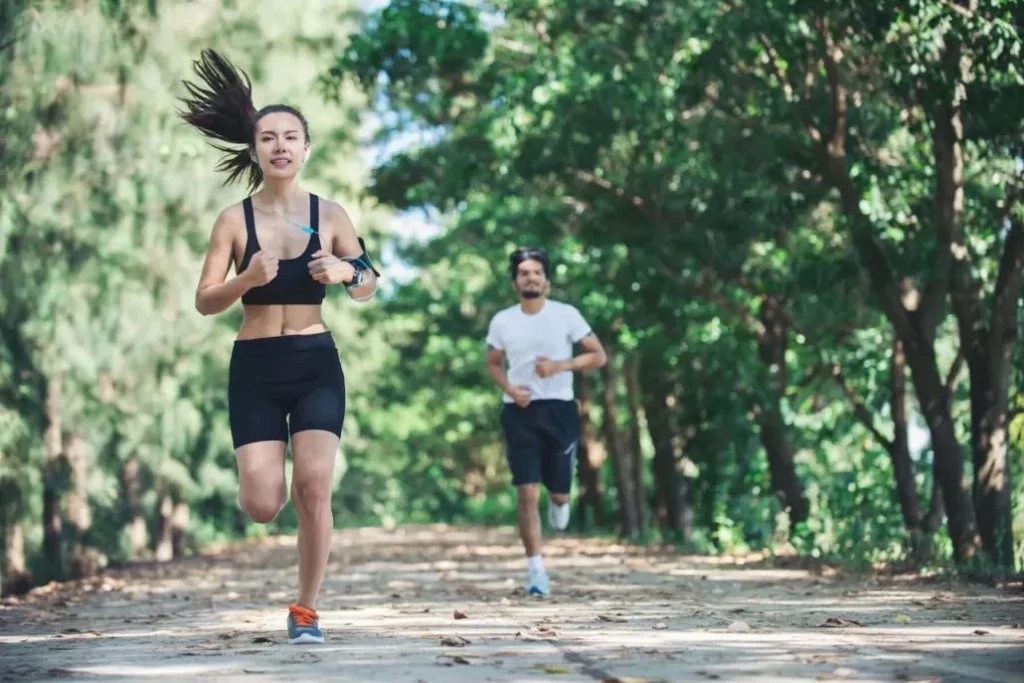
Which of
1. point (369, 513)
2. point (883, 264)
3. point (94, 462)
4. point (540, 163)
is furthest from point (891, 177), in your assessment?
point (369, 513)

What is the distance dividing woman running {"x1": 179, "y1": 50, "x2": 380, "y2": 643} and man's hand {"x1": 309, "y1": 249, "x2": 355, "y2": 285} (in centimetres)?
1

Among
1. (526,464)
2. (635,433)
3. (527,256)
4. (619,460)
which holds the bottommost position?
(526,464)

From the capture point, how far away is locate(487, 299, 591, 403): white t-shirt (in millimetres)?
12352

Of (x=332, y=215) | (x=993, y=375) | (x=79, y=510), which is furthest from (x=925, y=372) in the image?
(x=79, y=510)

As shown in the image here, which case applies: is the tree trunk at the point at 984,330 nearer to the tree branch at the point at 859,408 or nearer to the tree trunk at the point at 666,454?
the tree branch at the point at 859,408

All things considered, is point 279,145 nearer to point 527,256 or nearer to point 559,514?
point 527,256

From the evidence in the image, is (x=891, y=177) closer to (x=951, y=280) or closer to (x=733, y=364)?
(x=951, y=280)

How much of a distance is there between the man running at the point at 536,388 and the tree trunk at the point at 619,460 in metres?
16.5

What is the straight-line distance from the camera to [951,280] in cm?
1497

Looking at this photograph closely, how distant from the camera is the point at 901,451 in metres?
19.8

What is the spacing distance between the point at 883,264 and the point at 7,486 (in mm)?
12066

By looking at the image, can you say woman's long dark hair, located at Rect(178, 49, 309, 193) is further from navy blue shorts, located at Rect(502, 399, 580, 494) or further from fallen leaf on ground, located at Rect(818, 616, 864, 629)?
navy blue shorts, located at Rect(502, 399, 580, 494)

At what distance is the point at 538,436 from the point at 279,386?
4514mm

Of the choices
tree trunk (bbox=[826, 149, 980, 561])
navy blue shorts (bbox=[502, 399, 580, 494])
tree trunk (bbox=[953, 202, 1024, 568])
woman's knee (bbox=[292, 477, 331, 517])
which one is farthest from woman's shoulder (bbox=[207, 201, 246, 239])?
tree trunk (bbox=[826, 149, 980, 561])
